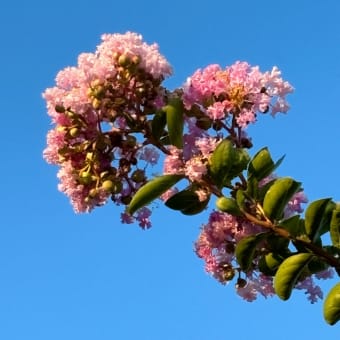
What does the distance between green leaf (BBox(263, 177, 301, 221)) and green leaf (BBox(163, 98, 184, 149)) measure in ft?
0.89

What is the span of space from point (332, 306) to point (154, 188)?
524 millimetres

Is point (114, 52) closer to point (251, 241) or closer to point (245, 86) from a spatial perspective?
point (245, 86)

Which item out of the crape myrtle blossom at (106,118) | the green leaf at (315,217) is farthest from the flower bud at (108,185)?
the green leaf at (315,217)

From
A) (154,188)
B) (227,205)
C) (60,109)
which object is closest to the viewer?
(227,205)

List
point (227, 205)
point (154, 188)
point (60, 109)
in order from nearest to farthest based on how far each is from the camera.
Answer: point (227, 205) < point (154, 188) < point (60, 109)

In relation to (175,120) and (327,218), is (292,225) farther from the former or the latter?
(175,120)

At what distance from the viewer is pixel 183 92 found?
1646 millimetres

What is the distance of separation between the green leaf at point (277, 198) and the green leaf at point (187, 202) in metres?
0.17

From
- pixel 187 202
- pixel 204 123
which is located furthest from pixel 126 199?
pixel 204 123

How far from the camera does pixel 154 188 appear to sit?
60.0 inches

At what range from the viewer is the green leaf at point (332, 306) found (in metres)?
1.45

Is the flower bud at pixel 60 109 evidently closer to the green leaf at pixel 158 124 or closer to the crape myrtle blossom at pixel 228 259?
the green leaf at pixel 158 124

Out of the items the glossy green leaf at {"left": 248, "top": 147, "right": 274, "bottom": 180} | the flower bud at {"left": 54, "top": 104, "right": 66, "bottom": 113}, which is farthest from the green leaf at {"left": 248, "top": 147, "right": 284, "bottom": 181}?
the flower bud at {"left": 54, "top": 104, "right": 66, "bottom": 113}

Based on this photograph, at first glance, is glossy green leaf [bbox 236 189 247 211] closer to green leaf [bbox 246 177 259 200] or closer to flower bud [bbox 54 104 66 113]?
green leaf [bbox 246 177 259 200]
